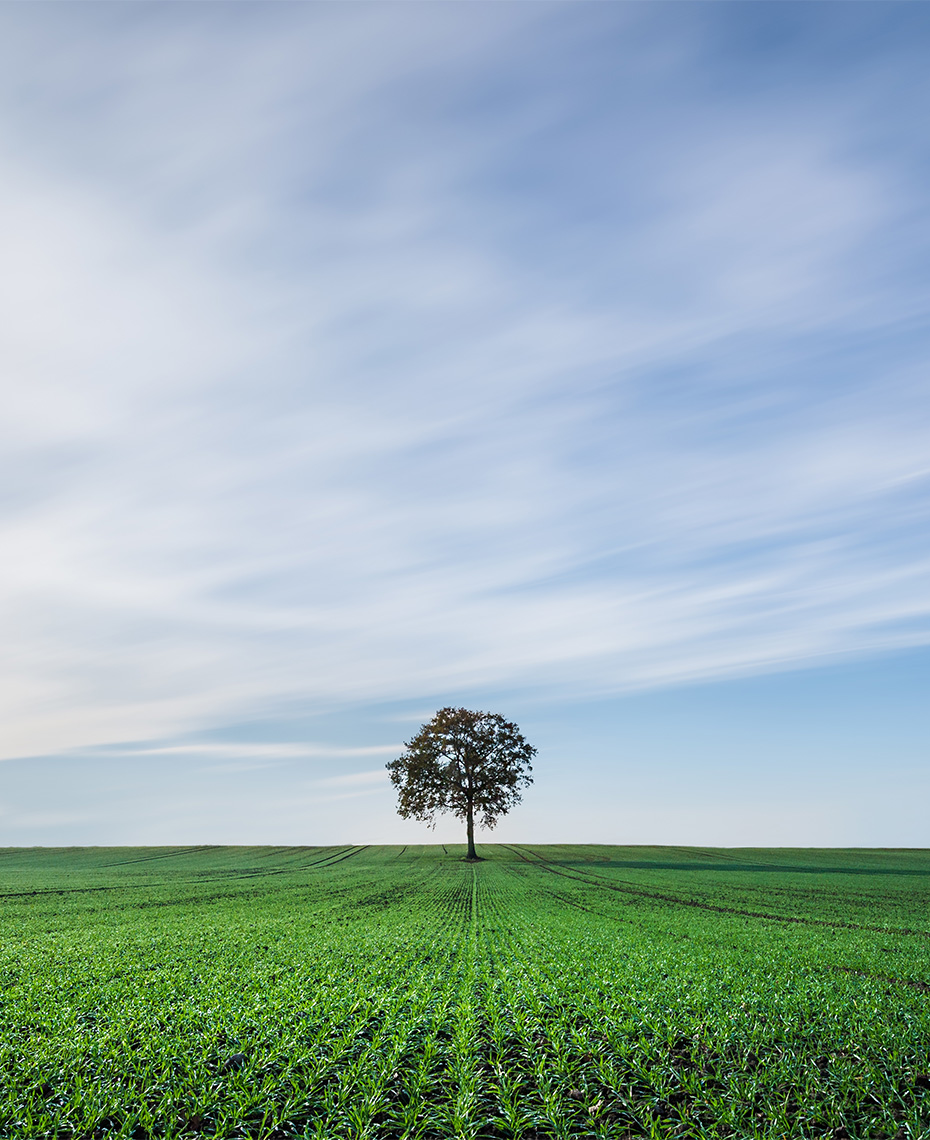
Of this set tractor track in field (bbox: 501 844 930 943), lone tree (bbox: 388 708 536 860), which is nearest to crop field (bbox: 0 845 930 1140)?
tractor track in field (bbox: 501 844 930 943)

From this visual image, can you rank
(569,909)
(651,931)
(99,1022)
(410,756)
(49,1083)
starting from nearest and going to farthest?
(49,1083) < (99,1022) < (651,931) < (569,909) < (410,756)

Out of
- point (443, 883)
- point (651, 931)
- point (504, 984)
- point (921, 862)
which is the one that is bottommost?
point (921, 862)

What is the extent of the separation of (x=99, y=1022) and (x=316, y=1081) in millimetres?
4980

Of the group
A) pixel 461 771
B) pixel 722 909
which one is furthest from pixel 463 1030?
pixel 461 771

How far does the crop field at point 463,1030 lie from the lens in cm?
890

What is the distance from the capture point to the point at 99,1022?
1196 centimetres

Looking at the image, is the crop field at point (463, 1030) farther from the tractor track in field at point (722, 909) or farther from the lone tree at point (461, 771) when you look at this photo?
the lone tree at point (461, 771)

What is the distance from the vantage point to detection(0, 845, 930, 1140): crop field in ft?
29.2

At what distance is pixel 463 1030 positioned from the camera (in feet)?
36.3

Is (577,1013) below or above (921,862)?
above

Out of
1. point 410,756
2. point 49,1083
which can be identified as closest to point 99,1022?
point 49,1083

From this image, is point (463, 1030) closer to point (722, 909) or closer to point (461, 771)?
point (722, 909)

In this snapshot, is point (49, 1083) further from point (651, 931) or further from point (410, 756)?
point (410, 756)

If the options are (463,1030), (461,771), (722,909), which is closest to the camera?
(463,1030)
